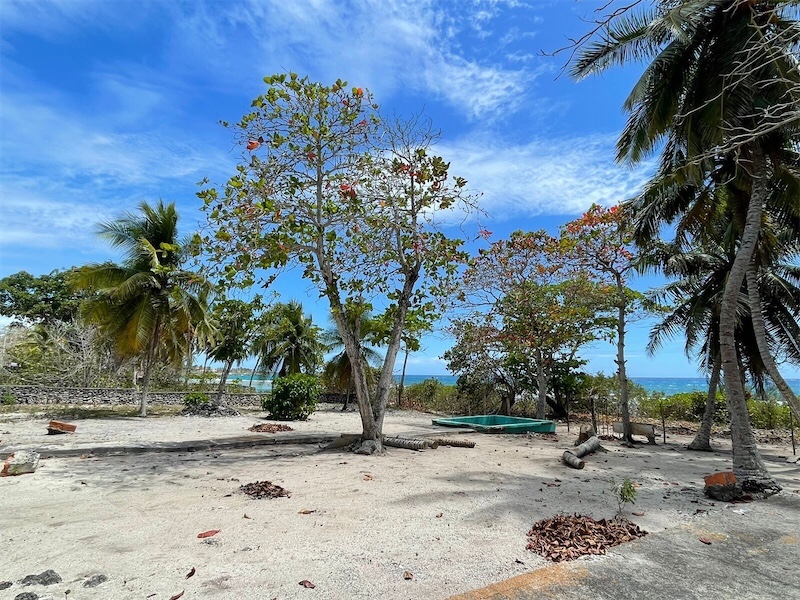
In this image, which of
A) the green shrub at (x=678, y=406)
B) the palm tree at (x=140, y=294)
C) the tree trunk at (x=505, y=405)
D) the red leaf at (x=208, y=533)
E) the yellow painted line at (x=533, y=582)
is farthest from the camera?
the tree trunk at (x=505, y=405)

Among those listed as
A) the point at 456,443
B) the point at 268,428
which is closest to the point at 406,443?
the point at 456,443

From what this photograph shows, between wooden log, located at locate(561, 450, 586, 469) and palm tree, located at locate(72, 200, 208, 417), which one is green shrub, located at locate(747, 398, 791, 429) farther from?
palm tree, located at locate(72, 200, 208, 417)

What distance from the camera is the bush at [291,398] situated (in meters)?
17.3

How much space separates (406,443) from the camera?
10.9m

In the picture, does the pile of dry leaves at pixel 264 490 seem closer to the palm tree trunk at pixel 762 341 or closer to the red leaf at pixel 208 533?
the red leaf at pixel 208 533

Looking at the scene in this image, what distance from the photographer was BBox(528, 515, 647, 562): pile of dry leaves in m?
4.14

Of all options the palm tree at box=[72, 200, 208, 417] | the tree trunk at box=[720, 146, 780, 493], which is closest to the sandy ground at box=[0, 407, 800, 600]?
the tree trunk at box=[720, 146, 780, 493]

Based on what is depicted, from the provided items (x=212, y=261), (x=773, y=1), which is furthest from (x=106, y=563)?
(x=773, y=1)

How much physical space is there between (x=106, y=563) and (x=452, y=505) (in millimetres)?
3595

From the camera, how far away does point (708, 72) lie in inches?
340

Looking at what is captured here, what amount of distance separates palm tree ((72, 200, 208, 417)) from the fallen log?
12.7 m

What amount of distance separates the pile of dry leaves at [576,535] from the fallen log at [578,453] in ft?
12.9

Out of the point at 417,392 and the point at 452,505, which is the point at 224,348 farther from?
the point at 452,505

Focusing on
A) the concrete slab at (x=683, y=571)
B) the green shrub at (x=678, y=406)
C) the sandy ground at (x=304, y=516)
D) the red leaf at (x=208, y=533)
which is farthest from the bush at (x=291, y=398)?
the green shrub at (x=678, y=406)
